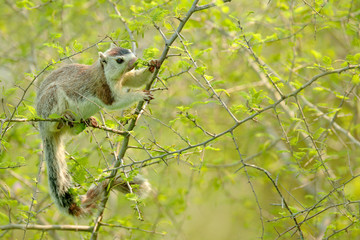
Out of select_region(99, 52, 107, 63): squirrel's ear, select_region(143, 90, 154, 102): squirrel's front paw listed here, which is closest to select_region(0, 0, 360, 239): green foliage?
select_region(99, 52, 107, 63): squirrel's ear

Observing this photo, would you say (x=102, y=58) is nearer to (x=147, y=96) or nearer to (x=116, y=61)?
(x=116, y=61)

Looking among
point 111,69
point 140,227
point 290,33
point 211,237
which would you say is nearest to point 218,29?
point 290,33

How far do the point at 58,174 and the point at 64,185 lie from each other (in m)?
0.15

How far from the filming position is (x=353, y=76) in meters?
4.40

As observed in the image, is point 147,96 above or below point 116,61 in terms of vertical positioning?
below

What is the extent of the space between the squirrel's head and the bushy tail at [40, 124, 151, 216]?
996mm

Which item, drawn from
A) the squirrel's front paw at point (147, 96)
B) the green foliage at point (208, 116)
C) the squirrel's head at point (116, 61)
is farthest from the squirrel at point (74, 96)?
the squirrel's front paw at point (147, 96)

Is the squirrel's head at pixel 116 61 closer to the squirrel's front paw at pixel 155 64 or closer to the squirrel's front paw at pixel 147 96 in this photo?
the squirrel's front paw at pixel 147 96

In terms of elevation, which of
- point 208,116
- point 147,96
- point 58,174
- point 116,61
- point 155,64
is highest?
point 208,116

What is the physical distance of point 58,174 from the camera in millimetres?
5504

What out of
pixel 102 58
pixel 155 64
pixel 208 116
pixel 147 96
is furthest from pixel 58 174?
pixel 208 116

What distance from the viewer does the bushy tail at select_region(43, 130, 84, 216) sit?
5.32 meters

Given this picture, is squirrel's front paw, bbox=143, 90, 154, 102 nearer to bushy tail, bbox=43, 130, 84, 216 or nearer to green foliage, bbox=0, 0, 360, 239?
green foliage, bbox=0, 0, 360, 239

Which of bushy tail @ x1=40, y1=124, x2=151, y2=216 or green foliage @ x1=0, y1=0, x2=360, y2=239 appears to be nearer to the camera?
bushy tail @ x1=40, y1=124, x2=151, y2=216
